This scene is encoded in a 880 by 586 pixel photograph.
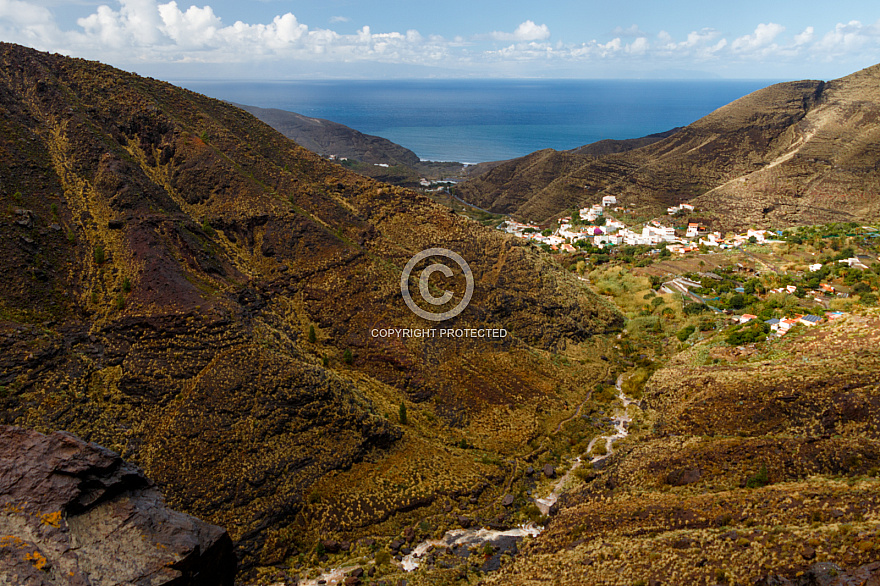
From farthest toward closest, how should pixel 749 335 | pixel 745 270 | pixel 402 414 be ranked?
pixel 745 270 → pixel 749 335 → pixel 402 414

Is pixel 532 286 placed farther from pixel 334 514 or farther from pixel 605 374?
pixel 334 514

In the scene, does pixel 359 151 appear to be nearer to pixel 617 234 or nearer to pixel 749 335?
pixel 617 234

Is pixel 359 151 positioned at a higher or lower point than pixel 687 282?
higher

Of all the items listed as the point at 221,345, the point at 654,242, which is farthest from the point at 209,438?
the point at 654,242

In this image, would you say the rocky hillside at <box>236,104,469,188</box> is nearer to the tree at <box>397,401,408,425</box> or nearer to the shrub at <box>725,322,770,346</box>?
→ the shrub at <box>725,322,770,346</box>

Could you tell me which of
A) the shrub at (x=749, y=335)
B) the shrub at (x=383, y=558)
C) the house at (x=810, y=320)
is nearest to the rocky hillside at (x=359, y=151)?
the shrub at (x=749, y=335)

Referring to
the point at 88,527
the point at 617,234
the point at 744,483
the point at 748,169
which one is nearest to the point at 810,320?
the point at 744,483

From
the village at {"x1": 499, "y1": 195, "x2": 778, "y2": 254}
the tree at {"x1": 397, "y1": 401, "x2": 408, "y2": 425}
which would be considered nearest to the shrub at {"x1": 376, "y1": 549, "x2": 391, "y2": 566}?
the tree at {"x1": 397, "y1": 401, "x2": 408, "y2": 425}
